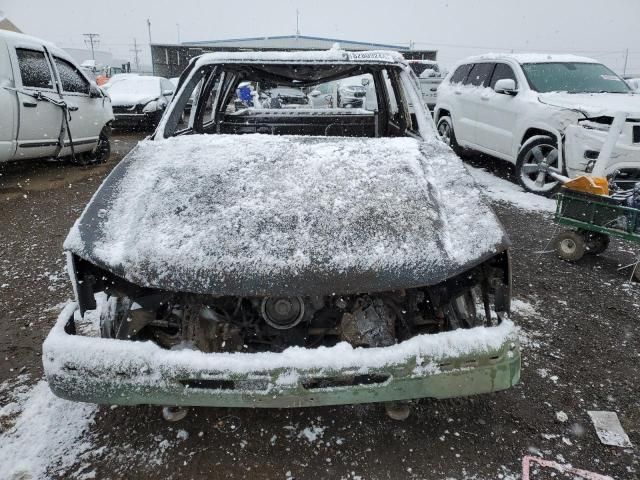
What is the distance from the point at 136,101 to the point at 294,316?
11.0 meters

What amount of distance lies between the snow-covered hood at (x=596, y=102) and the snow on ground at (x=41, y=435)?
19.4 feet

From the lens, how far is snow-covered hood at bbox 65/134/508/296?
186cm

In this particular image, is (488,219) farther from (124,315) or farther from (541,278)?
(541,278)

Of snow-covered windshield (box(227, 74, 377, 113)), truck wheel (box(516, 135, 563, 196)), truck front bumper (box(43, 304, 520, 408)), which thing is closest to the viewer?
truck front bumper (box(43, 304, 520, 408))

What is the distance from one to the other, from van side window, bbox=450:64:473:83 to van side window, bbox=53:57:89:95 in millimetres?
6424

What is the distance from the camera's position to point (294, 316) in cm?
208

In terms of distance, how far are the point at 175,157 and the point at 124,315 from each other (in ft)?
3.09

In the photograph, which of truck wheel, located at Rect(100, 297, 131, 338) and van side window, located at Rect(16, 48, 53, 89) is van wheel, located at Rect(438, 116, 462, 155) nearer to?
van side window, located at Rect(16, 48, 53, 89)

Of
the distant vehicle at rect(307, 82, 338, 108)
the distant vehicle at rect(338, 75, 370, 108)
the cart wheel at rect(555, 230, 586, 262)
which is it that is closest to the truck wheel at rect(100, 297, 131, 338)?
the cart wheel at rect(555, 230, 586, 262)

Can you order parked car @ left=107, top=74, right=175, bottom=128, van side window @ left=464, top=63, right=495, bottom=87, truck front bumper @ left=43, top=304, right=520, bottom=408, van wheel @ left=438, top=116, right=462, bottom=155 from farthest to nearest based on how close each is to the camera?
parked car @ left=107, top=74, right=175, bottom=128 < van wheel @ left=438, top=116, right=462, bottom=155 < van side window @ left=464, top=63, right=495, bottom=87 < truck front bumper @ left=43, top=304, right=520, bottom=408

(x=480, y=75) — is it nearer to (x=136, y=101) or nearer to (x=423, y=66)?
(x=136, y=101)

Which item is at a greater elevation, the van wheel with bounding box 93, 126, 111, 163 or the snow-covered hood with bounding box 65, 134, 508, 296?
the snow-covered hood with bounding box 65, 134, 508, 296

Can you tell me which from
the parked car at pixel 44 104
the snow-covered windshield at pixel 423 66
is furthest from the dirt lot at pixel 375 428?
the snow-covered windshield at pixel 423 66

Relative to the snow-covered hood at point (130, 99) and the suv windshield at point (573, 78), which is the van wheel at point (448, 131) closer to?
the suv windshield at point (573, 78)
